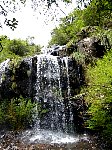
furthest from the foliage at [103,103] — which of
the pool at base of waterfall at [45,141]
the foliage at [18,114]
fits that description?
the foliage at [18,114]

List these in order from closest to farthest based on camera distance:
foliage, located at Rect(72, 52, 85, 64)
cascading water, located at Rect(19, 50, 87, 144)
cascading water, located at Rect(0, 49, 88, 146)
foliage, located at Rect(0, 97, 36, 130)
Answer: cascading water, located at Rect(19, 50, 87, 144), cascading water, located at Rect(0, 49, 88, 146), foliage, located at Rect(0, 97, 36, 130), foliage, located at Rect(72, 52, 85, 64)

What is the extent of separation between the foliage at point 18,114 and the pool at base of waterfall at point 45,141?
0.70 m

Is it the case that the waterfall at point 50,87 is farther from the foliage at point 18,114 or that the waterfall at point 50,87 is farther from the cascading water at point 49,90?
the foliage at point 18,114

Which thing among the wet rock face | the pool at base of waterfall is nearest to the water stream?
the pool at base of waterfall

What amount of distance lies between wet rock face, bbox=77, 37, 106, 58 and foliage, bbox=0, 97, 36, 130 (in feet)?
13.8

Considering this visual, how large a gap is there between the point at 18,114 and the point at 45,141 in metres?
2.87

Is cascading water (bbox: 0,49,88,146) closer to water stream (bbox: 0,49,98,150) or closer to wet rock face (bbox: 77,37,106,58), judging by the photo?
water stream (bbox: 0,49,98,150)

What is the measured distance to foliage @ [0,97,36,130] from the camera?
40.2 ft

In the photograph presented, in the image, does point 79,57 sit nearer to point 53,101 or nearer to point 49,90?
point 49,90

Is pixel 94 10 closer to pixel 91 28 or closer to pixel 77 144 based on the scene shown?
pixel 77 144

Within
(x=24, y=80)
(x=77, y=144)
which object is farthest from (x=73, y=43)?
(x=77, y=144)

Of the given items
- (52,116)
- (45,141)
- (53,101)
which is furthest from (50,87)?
(45,141)

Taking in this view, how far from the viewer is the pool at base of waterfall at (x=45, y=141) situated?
30.6 ft

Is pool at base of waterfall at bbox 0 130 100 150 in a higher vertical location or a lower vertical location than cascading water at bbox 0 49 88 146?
lower
